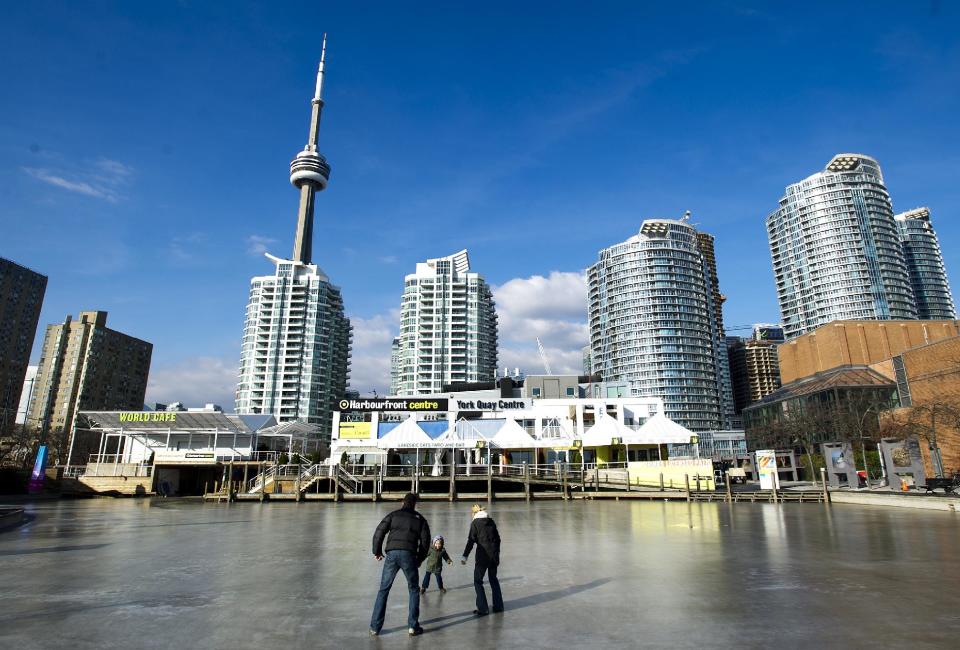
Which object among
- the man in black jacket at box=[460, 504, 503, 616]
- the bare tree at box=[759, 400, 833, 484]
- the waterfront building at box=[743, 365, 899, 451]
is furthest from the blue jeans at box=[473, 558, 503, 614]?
the waterfront building at box=[743, 365, 899, 451]

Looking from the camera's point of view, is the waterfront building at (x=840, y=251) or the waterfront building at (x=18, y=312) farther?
the waterfront building at (x=840, y=251)

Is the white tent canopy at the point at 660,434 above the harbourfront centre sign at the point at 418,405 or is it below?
below

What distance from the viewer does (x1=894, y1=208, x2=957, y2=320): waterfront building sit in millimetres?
174000

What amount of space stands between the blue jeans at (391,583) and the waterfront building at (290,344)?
139 m

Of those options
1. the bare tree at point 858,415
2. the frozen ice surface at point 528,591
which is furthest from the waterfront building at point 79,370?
the bare tree at point 858,415

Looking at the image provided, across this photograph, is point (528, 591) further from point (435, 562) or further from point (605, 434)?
point (605, 434)

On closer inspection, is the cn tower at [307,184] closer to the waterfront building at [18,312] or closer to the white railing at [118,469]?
the waterfront building at [18,312]

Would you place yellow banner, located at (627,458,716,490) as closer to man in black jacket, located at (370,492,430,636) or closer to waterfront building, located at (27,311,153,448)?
man in black jacket, located at (370,492,430,636)

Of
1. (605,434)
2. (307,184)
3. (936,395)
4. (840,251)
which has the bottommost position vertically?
(605,434)

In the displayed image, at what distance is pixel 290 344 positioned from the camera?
475 feet

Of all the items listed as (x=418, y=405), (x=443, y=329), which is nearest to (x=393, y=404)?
(x=418, y=405)

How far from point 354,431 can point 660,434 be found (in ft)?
106

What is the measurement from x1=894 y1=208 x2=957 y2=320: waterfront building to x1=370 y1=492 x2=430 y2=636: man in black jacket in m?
214

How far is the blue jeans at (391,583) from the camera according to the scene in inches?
283
